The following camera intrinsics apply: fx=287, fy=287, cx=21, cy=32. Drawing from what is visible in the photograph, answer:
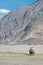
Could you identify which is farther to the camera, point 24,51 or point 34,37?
point 34,37

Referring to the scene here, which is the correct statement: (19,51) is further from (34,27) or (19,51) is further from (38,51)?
(34,27)

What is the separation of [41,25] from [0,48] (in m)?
153

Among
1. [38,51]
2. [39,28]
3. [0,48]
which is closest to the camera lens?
[38,51]

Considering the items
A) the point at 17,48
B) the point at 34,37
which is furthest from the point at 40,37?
the point at 17,48

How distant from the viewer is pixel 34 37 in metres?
175

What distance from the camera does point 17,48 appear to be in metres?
43.9

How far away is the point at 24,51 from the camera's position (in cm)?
4225

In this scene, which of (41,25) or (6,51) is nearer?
(6,51)

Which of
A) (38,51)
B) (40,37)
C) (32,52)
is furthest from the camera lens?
(40,37)

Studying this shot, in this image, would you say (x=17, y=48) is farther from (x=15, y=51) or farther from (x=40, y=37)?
(x=40, y=37)

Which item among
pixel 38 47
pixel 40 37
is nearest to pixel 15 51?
pixel 38 47

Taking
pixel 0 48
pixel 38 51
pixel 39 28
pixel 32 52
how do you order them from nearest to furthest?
1. pixel 32 52
2. pixel 38 51
3. pixel 0 48
4. pixel 39 28

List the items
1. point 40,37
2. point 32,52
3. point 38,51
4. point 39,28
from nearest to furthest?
point 32,52
point 38,51
point 40,37
point 39,28

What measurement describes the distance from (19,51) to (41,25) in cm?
15398
